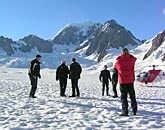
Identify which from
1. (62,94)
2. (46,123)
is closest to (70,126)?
(46,123)

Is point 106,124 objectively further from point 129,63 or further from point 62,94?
point 62,94

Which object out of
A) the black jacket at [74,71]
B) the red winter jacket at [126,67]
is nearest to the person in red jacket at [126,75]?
the red winter jacket at [126,67]

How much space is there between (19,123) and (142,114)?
4157 mm

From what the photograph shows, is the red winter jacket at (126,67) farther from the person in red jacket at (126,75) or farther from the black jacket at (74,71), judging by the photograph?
the black jacket at (74,71)

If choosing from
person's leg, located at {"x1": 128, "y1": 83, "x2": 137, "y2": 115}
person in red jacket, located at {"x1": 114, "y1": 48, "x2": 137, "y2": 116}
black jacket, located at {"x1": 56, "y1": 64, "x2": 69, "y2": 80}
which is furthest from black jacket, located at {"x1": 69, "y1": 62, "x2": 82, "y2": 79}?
person's leg, located at {"x1": 128, "y1": 83, "x2": 137, "y2": 115}

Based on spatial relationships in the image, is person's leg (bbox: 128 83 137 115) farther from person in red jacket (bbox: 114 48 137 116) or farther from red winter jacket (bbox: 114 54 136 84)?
red winter jacket (bbox: 114 54 136 84)

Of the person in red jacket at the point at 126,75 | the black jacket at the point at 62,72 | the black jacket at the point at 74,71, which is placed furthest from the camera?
the black jacket at the point at 62,72

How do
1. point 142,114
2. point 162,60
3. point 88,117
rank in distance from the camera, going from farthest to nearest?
point 162,60
point 142,114
point 88,117

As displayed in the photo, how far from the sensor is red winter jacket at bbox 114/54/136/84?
10.8 meters

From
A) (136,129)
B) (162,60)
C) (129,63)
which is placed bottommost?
(136,129)

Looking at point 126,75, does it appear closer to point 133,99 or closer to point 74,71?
point 133,99

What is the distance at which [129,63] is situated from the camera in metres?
10.8

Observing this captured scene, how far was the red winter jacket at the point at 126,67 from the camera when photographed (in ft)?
35.3

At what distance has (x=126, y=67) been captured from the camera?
1082cm
